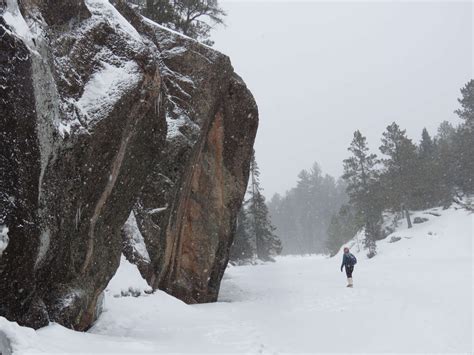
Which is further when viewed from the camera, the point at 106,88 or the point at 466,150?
the point at 466,150

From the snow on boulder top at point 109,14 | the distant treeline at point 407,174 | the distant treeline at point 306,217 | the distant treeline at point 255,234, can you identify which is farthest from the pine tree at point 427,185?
the distant treeline at point 306,217

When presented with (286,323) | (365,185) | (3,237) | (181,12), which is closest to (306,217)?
(365,185)

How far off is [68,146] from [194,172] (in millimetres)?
8218

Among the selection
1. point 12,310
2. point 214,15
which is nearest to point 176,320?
point 12,310

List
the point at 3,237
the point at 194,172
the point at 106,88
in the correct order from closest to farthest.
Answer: the point at 3,237 < the point at 106,88 < the point at 194,172

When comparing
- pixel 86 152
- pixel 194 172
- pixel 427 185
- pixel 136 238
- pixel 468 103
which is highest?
pixel 468 103

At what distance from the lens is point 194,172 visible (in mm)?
15445

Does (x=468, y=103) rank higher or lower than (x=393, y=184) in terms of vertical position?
higher

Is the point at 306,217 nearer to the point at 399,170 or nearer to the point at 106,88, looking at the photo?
the point at 399,170

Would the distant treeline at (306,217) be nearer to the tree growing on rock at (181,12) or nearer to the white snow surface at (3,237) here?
the tree growing on rock at (181,12)

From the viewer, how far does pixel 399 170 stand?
46.1m

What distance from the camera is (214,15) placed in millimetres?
20219

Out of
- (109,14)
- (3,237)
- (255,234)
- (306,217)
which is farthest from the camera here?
(306,217)

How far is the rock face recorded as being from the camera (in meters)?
6.13
